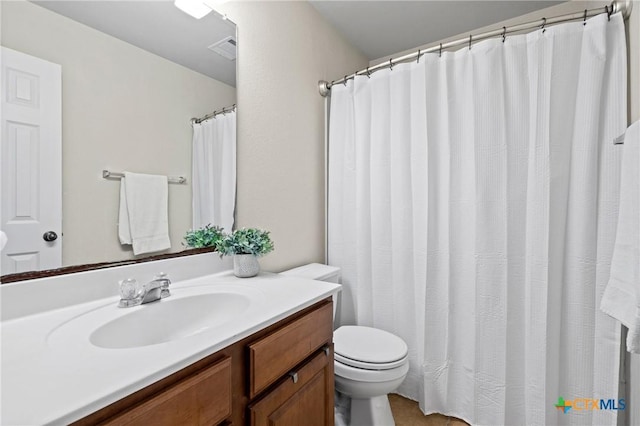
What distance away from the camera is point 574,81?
133cm

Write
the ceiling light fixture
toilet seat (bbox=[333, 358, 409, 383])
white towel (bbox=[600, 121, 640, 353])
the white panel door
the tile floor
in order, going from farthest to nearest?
1. the tile floor
2. toilet seat (bbox=[333, 358, 409, 383])
3. the ceiling light fixture
4. white towel (bbox=[600, 121, 640, 353])
5. the white panel door

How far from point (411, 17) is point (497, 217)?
1.42 m

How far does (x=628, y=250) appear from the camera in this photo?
96 centimetres

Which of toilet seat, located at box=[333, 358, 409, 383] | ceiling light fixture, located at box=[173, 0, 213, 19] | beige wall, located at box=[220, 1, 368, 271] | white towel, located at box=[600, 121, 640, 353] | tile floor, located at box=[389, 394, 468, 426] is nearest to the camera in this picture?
white towel, located at box=[600, 121, 640, 353]

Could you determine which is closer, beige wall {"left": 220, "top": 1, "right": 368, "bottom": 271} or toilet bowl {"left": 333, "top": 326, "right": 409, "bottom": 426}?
toilet bowl {"left": 333, "top": 326, "right": 409, "bottom": 426}

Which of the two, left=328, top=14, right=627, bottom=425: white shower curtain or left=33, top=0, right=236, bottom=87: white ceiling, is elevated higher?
left=33, top=0, right=236, bottom=87: white ceiling

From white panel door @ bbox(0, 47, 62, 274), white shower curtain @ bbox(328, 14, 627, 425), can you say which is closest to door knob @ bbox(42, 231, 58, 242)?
white panel door @ bbox(0, 47, 62, 274)

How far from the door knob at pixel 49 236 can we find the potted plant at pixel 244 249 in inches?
20.8

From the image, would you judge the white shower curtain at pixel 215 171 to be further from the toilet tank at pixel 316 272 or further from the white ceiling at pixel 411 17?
the white ceiling at pixel 411 17

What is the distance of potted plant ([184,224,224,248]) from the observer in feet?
4.17

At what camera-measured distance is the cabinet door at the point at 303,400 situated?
85 centimetres

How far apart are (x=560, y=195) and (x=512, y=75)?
0.60 m

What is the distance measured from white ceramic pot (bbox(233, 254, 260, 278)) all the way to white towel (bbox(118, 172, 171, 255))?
27 cm

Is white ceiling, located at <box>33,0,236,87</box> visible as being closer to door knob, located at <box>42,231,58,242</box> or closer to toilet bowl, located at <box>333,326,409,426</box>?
door knob, located at <box>42,231,58,242</box>
